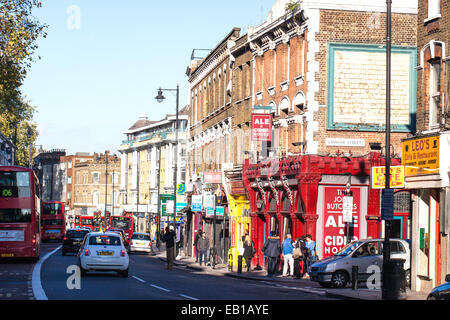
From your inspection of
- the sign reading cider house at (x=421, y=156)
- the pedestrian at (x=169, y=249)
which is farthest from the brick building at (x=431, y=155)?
the pedestrian at (x=169, y=249)

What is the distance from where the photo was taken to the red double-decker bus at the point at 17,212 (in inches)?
1582

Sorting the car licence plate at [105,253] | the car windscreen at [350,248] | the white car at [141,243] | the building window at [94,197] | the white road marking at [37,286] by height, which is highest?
the building window at [94,197]

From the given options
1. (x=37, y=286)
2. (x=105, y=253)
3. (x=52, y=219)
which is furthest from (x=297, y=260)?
(x=52, y=219)

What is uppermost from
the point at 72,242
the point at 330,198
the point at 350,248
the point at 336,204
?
the point at 330,198

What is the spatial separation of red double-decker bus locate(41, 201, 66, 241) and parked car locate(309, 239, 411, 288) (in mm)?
59085

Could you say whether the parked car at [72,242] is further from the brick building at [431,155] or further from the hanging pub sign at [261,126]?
Result: the brick building at [431,155]

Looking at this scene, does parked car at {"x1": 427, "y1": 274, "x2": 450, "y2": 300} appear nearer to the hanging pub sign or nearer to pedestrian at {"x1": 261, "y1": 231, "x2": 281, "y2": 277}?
pedestrian at {"x1": 261, "y1": 231, "x2": 281, "y2": 277}

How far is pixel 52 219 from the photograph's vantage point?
286ft

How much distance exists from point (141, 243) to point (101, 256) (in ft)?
112

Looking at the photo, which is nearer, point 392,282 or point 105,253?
point 392,282

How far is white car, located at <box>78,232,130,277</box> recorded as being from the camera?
103 ft

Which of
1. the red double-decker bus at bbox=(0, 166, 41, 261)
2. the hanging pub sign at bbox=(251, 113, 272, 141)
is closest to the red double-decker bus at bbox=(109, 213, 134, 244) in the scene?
the red double-decker bus at bbox=(0, 166, 41, 261)

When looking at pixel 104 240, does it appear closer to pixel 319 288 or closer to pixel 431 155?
pixel 319 288

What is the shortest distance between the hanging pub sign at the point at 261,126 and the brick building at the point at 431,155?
13.4 meters
